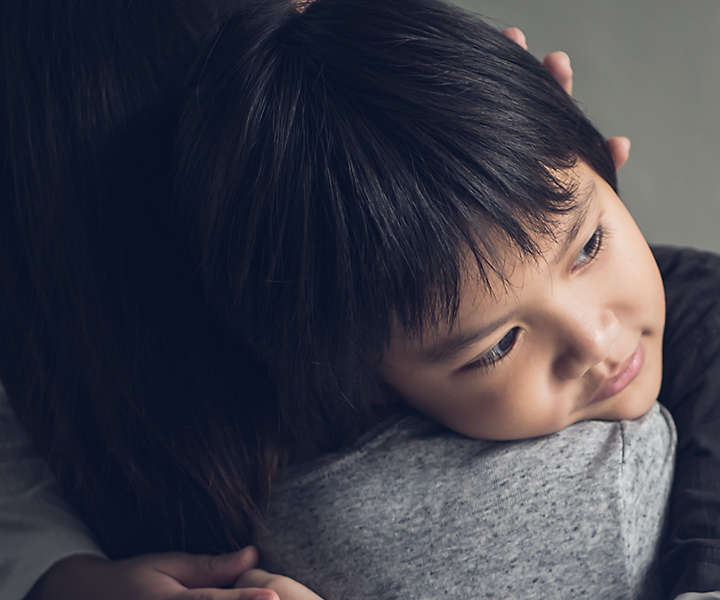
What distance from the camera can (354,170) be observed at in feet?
1.79

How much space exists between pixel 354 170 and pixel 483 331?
0.15 meters

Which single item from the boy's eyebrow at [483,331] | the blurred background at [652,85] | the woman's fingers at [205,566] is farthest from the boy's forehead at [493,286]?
the blurred background at [652,85]

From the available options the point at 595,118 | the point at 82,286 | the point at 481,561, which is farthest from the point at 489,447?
the point at 595,118

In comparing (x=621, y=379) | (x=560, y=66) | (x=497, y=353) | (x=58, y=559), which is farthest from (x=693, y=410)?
(x=58, y=559)

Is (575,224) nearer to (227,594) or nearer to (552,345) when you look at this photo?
(552,345)

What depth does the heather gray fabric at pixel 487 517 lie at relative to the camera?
0.60 metres

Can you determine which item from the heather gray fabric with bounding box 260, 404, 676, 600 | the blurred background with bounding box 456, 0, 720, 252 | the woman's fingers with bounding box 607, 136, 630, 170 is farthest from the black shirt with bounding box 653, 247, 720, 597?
the blurred background with bounding box 456, 0, 720, 252

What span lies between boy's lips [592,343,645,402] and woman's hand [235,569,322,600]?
0.27 meters

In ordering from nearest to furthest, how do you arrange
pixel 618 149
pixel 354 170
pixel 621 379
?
pixel 354 170
pixel 621 379
pixel 618 149

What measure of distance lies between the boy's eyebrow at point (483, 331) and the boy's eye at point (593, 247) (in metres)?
0.03

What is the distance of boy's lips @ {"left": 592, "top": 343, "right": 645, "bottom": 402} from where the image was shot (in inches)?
25.5

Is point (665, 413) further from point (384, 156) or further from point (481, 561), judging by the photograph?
point (384, 156)

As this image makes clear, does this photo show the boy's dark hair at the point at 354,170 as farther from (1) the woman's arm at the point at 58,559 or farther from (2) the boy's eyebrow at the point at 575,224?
(1) the woman's arm at the point at 58,559

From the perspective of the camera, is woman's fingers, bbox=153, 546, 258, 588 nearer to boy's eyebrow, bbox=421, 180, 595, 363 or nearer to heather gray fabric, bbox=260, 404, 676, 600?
heather gray fabric, bbox=260, 404, 676, 600
